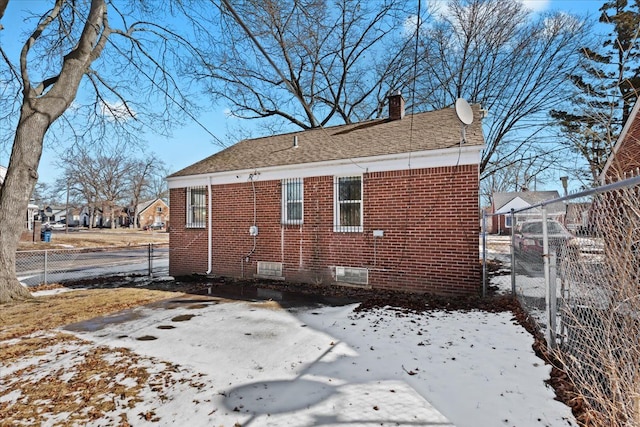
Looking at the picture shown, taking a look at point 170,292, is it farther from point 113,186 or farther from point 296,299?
point 113,186

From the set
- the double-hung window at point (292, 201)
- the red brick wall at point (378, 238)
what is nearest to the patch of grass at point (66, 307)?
the red brick wall at point (378, 238)

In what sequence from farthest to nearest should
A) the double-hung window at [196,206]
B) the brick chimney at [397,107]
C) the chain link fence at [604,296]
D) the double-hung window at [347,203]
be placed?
the double-hung window at [196,206], the brick chimney at [397,107], the double-hung window at [347,203], the chain link fence at [604,296]

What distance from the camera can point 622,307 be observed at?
8.26 feet

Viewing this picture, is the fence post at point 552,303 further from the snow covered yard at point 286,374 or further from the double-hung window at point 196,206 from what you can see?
the double-hung window at point 196,206

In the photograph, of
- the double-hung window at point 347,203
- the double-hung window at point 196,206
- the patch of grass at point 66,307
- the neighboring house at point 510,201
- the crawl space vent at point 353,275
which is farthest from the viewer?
the neighboring house at point 510,201

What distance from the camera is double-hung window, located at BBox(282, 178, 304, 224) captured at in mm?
9750

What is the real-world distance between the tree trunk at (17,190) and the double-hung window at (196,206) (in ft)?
14.5

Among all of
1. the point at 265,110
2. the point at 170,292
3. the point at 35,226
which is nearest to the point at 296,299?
the point at 170,292

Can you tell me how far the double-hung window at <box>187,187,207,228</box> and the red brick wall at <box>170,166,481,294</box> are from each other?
1.78 ft

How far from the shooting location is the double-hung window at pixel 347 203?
898 centimetres

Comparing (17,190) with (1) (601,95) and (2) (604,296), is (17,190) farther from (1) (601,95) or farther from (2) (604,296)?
(1) (601,95)

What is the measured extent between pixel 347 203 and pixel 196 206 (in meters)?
5.86

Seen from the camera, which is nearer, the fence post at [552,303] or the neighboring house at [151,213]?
the fence post at [552,303]

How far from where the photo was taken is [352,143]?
9.92 meters
